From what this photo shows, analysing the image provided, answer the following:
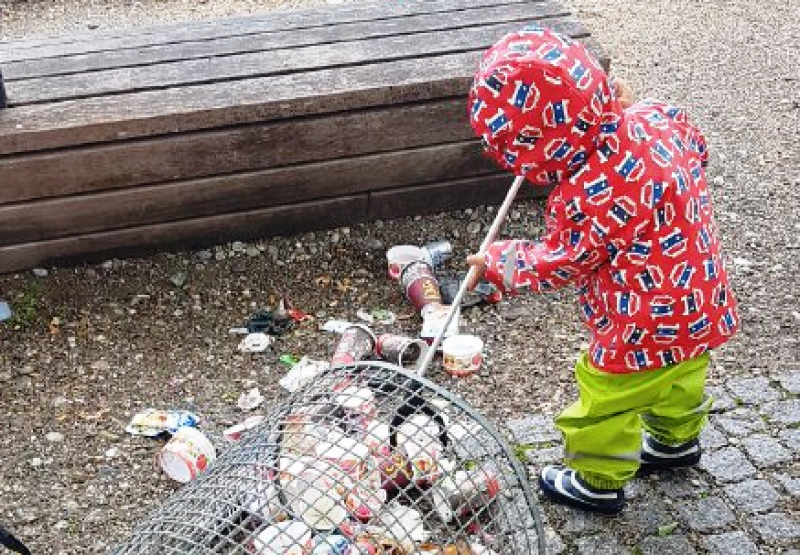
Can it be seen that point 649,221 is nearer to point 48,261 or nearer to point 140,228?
point 140,228

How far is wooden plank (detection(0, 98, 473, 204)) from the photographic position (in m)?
4.23

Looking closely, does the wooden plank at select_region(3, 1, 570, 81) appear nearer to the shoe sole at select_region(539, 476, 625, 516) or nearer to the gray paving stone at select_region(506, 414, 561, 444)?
the gray paving stone at select_region(506, 414, 561, 444)

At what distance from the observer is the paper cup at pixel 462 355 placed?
3959 mm

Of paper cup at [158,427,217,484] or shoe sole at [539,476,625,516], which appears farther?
paper cup at [158,427,217,484]

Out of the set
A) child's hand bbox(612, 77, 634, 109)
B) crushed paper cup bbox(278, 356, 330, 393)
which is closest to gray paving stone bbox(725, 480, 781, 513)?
child's hand bbox(612, 77, 634, 109)

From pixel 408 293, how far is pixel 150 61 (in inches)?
59.7

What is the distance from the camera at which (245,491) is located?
255 centimetres

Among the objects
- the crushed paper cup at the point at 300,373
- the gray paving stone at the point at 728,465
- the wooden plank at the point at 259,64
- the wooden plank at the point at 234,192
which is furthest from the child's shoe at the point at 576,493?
the wooden plank at the point at 259,64

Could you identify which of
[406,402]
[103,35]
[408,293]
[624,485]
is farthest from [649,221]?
[103,35]

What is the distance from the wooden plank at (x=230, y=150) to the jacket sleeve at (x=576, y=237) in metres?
1.73

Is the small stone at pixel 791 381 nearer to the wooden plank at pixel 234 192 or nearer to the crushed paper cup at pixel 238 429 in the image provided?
the wooden plank at pixel 234 192

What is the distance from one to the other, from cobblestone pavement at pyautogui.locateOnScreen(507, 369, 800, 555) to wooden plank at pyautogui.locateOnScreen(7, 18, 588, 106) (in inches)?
70.5

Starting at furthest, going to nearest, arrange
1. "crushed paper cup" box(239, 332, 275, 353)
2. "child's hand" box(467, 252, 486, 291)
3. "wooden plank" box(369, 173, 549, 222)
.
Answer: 1. "wooden plank" box(369, 173, 549, 222)
2. "crushed paper cup" box(239, 332, 275, 353)
3. "child's hand" box(467, 252, 486, 291)

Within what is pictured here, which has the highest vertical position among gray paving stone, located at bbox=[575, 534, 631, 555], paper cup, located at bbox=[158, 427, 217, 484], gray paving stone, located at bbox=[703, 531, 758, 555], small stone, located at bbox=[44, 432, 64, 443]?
paper cup, located at bbox=[158, 427, 217, 484]
